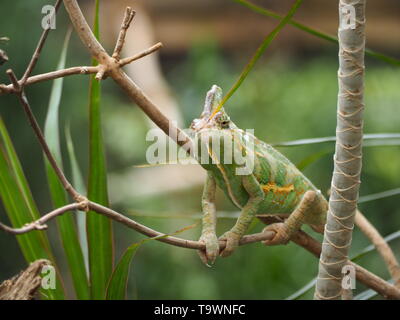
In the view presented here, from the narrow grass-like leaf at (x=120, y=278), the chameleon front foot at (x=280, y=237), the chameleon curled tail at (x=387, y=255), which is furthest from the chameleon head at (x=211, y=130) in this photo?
the chameleon curled tail at (x=387, y=255)

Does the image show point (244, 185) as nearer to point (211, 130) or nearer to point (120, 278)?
point (211, 130)

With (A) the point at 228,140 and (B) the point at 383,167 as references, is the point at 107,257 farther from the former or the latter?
(B) the point at 383,167

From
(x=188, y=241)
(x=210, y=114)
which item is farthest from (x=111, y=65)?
(x=188, y=241)

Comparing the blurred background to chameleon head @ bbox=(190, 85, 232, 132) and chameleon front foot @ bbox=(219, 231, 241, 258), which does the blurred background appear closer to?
chameleon front foot @ bbox=(219, 231, 241, 258)

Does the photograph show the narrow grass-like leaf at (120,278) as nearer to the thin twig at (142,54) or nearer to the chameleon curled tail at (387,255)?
the thin twig at (142,54)

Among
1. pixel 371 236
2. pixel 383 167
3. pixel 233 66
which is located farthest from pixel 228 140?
pixel 233 66
